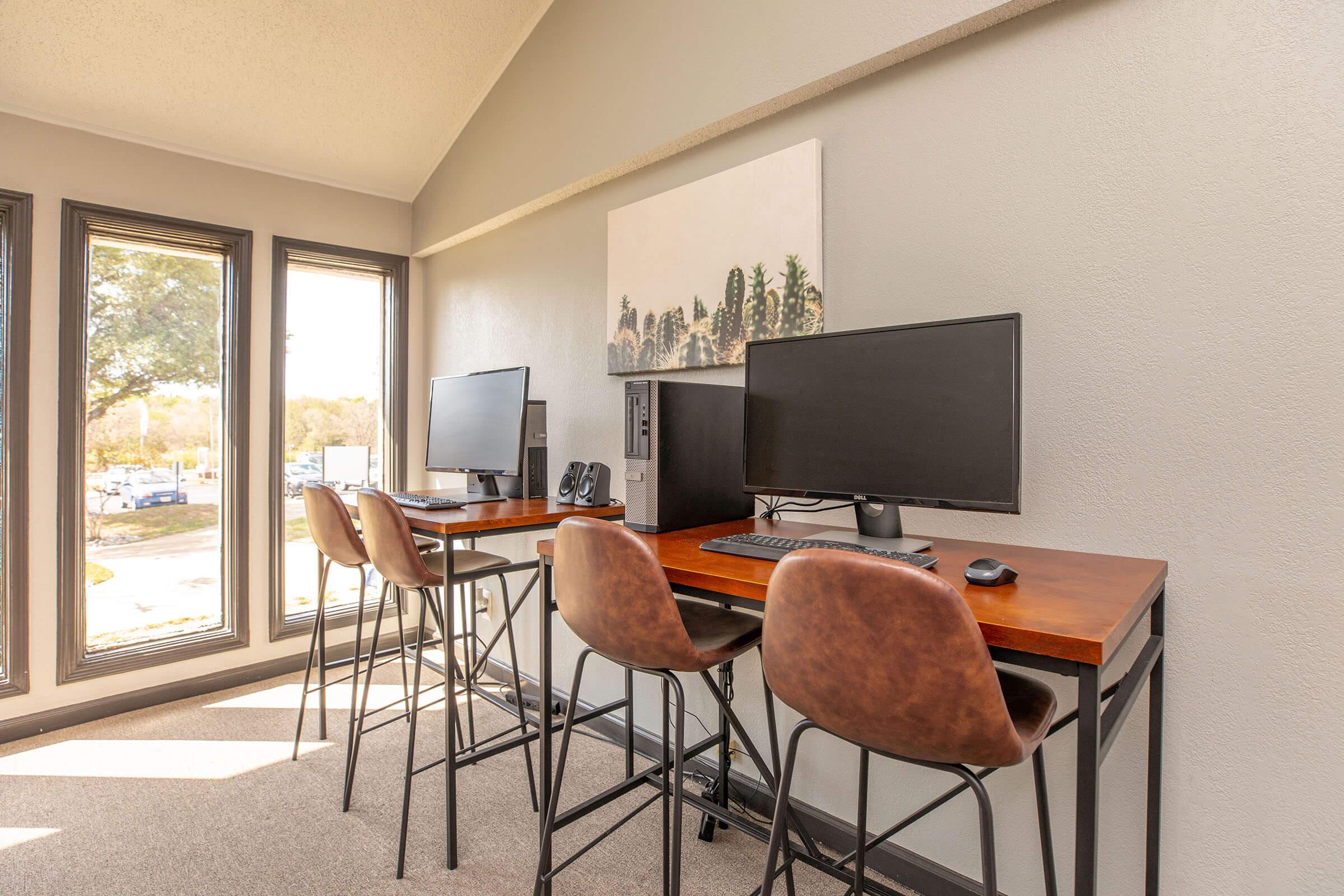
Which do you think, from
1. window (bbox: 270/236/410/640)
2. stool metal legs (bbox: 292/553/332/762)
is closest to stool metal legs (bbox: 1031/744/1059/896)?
stool metal legs (bbox: 292/553/332/762)

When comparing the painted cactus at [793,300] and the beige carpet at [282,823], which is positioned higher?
the painted cactus at [793,300]

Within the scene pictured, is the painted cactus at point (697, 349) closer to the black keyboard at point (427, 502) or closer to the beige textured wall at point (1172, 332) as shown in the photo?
Answer: the beige textured wall at point (1172, 332)

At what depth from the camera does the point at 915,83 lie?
6.08 feet

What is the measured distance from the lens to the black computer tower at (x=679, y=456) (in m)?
1.91

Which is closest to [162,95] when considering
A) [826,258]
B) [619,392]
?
[619,392]

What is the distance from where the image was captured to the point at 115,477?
3.04 m

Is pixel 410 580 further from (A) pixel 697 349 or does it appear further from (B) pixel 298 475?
(B) pixel 298 475

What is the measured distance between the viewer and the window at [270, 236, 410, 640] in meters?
3.45

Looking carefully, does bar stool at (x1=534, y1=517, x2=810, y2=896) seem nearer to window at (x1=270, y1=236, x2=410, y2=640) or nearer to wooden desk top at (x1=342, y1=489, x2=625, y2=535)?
wooden desk top at (x1=342, y1=489, x2=625, y2=535)

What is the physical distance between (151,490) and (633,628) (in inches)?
115

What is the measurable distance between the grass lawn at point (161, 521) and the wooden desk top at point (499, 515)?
117cm

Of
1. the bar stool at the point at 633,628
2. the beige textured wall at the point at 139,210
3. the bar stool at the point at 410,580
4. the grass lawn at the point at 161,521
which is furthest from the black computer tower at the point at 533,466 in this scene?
the grass lawn at the point at 161,521

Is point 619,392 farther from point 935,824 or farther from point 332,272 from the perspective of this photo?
point 332,272

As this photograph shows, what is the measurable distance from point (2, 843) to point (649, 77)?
130 inches
